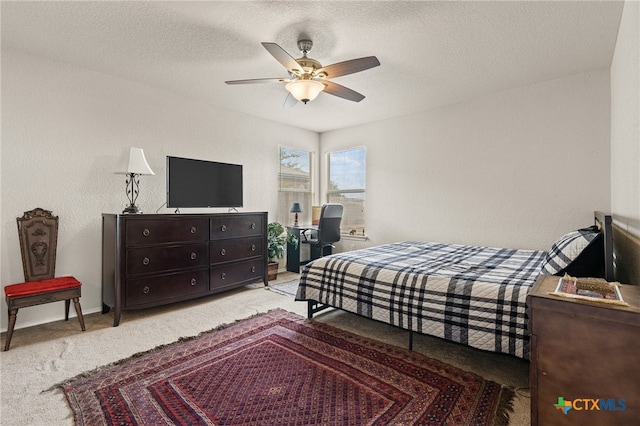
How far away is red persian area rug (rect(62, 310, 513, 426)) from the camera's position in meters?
1.60

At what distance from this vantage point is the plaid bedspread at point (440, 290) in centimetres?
188

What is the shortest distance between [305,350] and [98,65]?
3.28 m

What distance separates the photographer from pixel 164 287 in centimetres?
313

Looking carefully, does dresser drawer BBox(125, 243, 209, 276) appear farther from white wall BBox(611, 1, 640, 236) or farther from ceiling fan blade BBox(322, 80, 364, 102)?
white wall BBox(611, 1, 640, 236)

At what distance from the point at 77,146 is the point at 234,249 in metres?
1.89

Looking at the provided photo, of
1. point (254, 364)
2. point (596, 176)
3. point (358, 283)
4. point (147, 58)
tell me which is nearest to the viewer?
point (254, 364)

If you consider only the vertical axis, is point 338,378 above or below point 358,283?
below

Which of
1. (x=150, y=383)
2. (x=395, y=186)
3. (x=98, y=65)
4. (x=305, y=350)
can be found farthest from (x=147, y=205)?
(x=395, y=186)

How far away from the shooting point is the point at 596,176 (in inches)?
124

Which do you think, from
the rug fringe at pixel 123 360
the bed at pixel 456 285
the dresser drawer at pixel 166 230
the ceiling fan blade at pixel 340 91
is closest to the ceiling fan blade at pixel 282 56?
the ceiling fan blade at pixel 340 91

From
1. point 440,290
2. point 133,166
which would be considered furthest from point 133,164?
point 440,290

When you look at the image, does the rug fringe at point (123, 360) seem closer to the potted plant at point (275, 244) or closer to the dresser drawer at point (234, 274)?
the dresser drawer at point (234, 274)

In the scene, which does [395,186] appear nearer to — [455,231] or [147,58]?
[455,231]

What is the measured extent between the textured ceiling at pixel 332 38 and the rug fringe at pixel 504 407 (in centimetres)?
247
